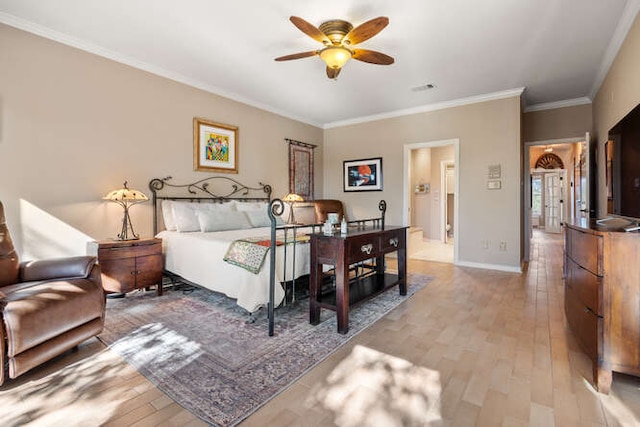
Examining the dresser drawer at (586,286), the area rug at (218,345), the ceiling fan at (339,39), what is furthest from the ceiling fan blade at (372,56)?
the area rug at (218,345)

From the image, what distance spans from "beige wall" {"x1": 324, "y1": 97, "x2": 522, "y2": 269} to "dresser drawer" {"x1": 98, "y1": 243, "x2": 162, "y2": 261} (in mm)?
4062

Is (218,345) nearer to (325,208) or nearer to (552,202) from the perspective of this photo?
(325,208)

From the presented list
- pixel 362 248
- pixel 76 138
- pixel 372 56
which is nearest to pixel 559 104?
pixel 372 56

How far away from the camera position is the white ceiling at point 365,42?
258 cm

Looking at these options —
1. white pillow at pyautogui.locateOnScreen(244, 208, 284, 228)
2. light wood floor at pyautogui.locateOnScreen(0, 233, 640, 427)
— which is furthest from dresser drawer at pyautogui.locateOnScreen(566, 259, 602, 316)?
white pillow at pyautogui.locateOnScreen(244, 208, 284, 228)

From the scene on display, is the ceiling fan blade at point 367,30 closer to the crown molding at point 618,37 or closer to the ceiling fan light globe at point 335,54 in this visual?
the ceiling fan light globe at point 335,54

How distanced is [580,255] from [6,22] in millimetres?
5115

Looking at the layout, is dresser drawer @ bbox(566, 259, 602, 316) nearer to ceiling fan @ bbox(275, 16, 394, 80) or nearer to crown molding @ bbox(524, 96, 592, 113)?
ceiling fan @ bbox(275, 16, 394, 80)

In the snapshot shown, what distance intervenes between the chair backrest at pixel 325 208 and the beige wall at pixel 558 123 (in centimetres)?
357

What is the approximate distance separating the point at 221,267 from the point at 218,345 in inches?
30.0

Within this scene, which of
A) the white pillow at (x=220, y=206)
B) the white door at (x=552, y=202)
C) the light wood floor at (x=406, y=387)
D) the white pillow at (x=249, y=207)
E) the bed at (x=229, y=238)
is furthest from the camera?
the white door at (x=552, y=202)

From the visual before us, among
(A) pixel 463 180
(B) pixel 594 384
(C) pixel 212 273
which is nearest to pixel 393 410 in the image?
(B) pixel 594 384

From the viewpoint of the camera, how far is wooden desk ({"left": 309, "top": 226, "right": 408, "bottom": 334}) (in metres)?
2.38

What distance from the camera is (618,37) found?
9.67ft
